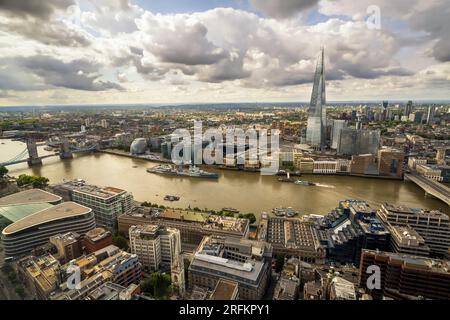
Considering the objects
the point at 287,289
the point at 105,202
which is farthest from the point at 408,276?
the point at 105,202

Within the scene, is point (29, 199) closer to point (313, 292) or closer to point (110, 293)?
point (110, 293)

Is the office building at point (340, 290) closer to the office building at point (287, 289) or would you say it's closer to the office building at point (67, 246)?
the office building at point (287, 289)

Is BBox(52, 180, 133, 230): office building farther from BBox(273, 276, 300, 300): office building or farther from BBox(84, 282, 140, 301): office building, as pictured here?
BBox(273, 276, 300, 300): office building

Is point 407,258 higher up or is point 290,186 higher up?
point 407,258

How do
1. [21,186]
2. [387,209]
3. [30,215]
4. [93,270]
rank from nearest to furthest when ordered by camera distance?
[93,270] < [30,215] < [387,209] < [21,186]
